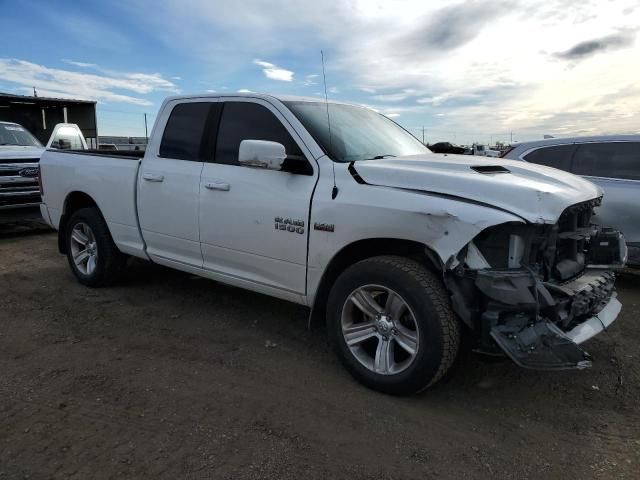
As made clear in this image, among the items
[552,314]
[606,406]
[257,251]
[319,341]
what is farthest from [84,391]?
[606,406]

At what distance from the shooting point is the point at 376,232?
331 cm

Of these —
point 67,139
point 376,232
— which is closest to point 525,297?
point 376,232

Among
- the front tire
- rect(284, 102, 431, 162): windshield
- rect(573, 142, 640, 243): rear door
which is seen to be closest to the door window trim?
rect(284, 102, 431, 162): windshield

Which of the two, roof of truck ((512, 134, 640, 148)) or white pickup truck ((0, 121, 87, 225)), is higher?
roof of truck ((512, 134, 640, 148))

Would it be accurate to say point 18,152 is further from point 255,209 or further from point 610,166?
point 610,166

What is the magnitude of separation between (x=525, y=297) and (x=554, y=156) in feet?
13.4

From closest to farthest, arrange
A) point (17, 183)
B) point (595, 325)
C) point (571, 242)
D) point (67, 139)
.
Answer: point (595, 325), point (571, 242), point (17, 183), point (67, 139)

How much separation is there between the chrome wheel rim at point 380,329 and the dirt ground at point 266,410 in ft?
0.73

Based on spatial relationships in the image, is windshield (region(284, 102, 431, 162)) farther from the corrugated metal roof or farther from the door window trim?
the corrugated metal roof

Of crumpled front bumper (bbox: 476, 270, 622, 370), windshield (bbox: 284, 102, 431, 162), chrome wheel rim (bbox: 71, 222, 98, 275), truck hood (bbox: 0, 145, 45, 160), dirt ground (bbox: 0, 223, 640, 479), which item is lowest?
dirt ground (bbox: 0, 223, 640, 479)

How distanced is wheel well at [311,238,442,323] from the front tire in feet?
0.36

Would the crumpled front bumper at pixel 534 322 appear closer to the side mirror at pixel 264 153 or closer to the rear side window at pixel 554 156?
the side mirror at pixel 264 153

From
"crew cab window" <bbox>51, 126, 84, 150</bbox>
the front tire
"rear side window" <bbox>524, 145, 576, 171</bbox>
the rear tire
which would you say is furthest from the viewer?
"crew cab window" <bbox>51, 126, 84, 150</bbox>

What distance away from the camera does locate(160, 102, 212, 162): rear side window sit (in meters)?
4.57
